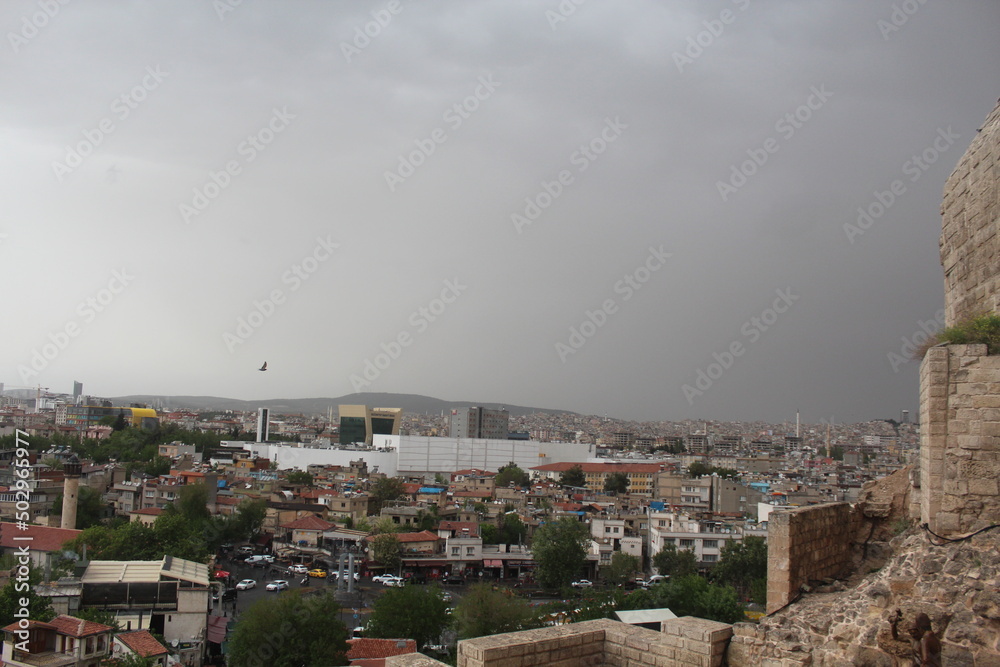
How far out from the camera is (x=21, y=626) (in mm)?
12250

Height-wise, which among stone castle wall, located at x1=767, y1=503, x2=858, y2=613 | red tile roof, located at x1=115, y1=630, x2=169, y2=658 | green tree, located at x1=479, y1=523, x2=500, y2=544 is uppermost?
stone castle wall, located at x1=767, y1=503, x2=858, y2=613

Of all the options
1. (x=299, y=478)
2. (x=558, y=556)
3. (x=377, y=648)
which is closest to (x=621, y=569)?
(x=558, y=556)

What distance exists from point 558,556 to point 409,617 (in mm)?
10843

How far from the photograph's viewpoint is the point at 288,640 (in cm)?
1509

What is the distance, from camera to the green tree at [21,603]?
569 inches

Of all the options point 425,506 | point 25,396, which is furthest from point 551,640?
point 25,396

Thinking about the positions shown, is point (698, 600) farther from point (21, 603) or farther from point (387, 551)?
point (21, 603)

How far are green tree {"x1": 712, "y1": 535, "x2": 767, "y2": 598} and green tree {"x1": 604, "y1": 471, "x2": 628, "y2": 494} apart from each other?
30521 mm

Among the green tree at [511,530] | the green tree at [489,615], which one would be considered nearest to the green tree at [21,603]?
the green tree at [489,615]

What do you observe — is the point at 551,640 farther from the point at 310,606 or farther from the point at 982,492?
the point at 310,606

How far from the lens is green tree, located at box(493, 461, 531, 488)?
5667cm

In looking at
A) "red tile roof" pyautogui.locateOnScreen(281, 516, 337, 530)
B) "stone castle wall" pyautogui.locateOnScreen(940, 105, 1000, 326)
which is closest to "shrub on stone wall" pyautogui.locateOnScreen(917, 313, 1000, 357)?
"stone castle wall" pyautogui.locateOnScreen(940, 105, 1000, 326)

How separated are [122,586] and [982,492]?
1913cm

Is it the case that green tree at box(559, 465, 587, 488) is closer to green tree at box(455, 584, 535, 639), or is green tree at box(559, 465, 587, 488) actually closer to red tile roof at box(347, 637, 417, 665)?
green tree at box(455, 584, 535, 639)
